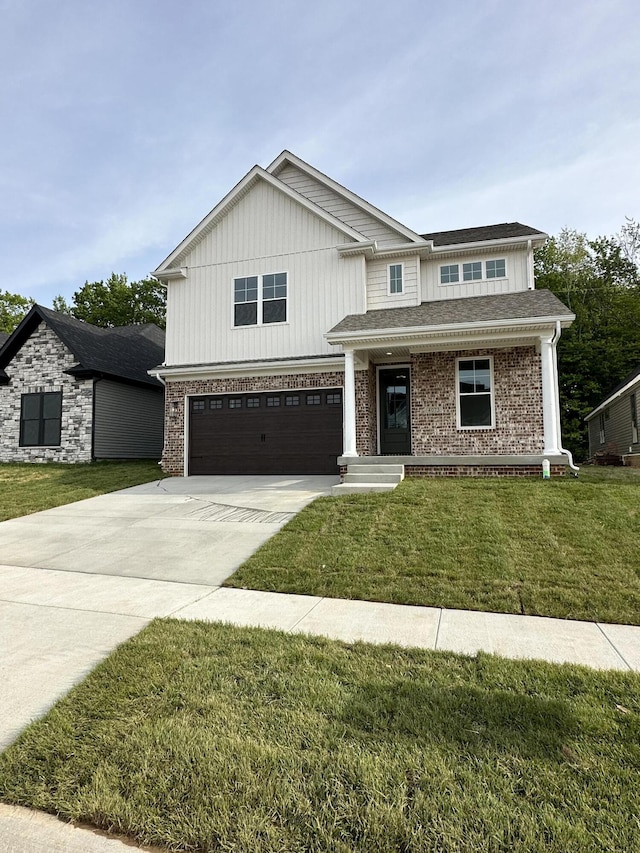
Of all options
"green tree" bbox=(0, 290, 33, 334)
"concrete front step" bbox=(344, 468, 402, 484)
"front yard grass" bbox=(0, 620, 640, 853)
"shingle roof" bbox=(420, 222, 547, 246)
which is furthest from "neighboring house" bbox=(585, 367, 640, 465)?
"green tree" bbox=(0, 290, 33, 334)

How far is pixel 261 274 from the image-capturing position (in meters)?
13.9

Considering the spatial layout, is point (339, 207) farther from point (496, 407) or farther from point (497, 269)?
point (496, 407)

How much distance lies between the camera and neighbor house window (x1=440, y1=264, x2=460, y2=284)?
1370cm

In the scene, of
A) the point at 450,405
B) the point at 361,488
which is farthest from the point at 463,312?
the point at 361,488

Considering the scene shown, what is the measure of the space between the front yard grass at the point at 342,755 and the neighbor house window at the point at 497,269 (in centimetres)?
1213

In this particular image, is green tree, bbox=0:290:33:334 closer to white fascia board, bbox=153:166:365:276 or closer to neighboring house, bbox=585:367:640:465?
white fascia board, bbox=153:166:365:276

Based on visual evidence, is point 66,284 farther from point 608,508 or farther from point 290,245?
point 608,508

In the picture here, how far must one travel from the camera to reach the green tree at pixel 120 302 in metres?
35.3

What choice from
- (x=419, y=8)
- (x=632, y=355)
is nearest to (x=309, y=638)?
(x=419, y=8)

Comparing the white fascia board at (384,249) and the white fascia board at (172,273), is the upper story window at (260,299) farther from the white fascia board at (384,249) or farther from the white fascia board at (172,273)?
the white fascia board at (384,249)

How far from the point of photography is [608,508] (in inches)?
287

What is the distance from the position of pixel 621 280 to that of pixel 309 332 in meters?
23.8

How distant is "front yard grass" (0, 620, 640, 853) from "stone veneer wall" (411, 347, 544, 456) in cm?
901

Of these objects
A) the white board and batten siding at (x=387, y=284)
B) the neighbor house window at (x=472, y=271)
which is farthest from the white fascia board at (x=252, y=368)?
the neighbor house window at (x=472, y=271)
